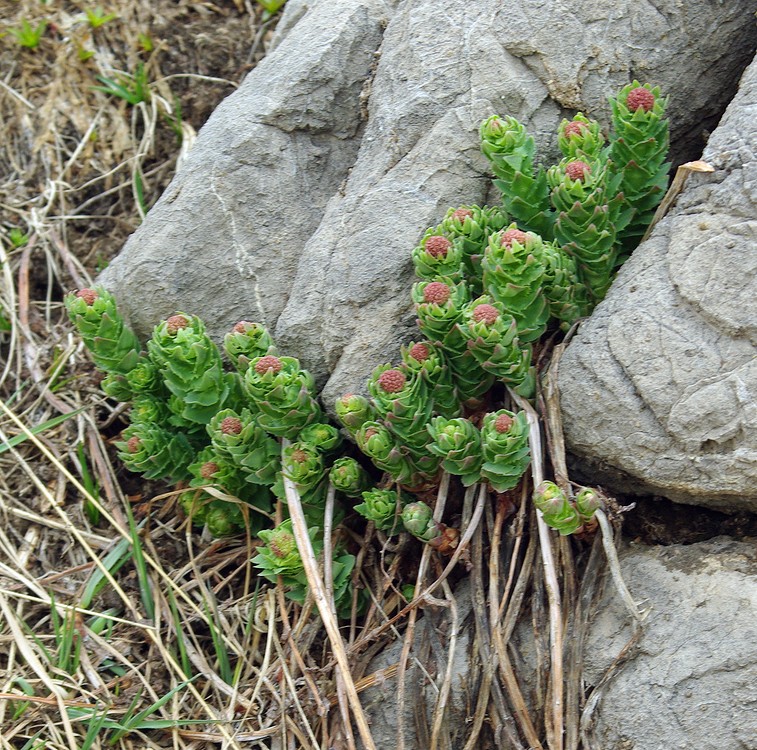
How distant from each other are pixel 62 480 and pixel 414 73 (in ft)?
6.22

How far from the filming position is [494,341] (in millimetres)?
2299

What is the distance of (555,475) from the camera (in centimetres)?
241

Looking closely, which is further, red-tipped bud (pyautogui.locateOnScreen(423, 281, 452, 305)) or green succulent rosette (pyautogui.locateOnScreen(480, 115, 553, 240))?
green succulent rosette (pyautogui.locateOnScreen(480, 115, 553, 240))

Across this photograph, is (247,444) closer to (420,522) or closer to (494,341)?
(420,522)

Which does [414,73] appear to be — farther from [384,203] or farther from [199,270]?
[199,270]

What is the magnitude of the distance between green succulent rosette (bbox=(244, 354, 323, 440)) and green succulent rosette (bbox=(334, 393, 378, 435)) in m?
0.12

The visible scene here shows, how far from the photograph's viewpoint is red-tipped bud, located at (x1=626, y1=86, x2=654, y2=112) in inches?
96.9

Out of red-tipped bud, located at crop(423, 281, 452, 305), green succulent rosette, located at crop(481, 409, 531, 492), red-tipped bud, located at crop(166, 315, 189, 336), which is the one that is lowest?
green succulent rosette, located at crop(481, 409, 531, 492)

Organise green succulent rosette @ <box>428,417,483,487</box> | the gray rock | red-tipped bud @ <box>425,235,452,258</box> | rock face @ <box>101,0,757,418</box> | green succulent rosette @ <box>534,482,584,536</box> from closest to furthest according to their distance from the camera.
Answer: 1. the gray rock
2. green succulent rosette @ <box>534,482,584,536</box>
3. green succulent rosette @ <box>428,417,483,487</box>
4. red-tipped bud @ <box>425,235,452,258</box>
5. rock face @ <box>101,0,757,418</box>

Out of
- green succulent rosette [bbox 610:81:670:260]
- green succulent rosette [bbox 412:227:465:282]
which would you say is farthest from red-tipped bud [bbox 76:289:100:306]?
green succulent rosette [bbox 610:81:670:260]

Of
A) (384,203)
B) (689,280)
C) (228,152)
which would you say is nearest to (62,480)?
(228,152)

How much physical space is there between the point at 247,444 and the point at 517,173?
111 centimetres

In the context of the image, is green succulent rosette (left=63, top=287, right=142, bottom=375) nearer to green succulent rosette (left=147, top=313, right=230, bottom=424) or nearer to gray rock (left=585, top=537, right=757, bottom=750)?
green succulent rosette (left=147, top=313, right=230, bottom=424)

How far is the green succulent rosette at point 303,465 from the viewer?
260 centimetres
